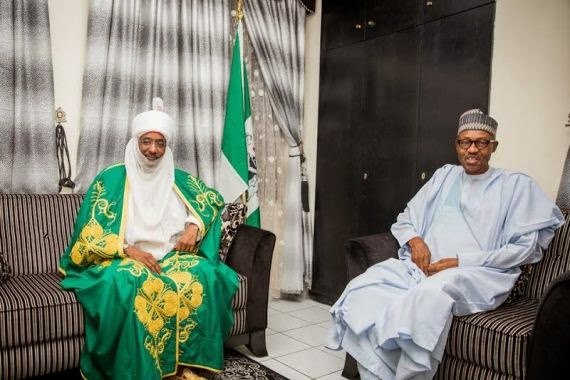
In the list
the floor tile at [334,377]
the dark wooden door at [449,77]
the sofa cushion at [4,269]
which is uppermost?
the dark wooden door at [449,77]

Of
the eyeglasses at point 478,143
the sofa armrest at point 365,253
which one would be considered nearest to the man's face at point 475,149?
the eyeglasses at point 478,143

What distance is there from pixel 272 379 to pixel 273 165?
1.78 metres

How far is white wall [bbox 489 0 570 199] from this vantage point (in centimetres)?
246

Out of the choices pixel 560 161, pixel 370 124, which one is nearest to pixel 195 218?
pixel 370 124

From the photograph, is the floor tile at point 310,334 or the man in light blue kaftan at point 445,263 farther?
the floor tile at point 310,334

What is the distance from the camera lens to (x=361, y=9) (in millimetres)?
3426

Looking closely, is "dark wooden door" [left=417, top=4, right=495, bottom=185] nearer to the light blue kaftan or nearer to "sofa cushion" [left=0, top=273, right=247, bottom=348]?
the light blue kaftan

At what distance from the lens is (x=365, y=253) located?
94.9 inches

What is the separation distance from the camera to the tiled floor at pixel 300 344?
243 centimetres

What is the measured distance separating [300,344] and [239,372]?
1.78ft

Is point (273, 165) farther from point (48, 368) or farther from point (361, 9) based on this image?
point (48, 368)

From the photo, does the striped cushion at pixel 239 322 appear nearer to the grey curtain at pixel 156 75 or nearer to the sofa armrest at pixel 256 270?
the sofa armrest at pixel 256 270

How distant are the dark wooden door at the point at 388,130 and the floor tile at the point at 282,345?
0.97 metres

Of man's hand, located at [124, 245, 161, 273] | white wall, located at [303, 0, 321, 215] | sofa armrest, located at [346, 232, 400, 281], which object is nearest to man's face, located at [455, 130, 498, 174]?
sofa armrest, located at [346, 232, 400, 281]
